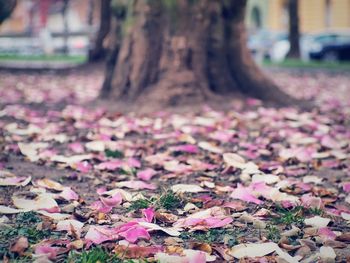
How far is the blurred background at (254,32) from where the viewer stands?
19188mm

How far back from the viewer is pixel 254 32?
25219 millimetres

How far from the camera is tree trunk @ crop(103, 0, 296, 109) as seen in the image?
5387mm

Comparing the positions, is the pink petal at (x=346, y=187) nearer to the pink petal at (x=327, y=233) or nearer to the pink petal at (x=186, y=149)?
the pink petal at (x=327, y=233)

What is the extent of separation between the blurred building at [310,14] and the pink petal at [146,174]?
25.9 metres

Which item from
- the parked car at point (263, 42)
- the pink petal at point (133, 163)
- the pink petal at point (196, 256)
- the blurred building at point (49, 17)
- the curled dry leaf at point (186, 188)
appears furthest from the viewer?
the blurred building at point (49, 17)

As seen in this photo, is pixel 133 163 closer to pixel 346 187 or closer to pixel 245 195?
pixel 245 195

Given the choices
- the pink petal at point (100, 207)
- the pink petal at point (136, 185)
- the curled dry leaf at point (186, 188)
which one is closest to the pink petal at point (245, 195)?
the curled dry leaf at point (186, 188)

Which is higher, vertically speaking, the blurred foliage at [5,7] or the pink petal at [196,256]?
the blurred foliage at [5,7]

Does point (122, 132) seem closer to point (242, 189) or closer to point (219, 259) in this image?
point (242, 189)

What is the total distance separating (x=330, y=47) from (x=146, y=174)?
756 inches

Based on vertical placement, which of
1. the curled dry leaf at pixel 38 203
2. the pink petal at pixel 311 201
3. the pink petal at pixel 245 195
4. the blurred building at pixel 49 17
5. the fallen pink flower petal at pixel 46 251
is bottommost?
the pink petal at pixel 311 201

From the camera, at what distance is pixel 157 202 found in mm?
2539

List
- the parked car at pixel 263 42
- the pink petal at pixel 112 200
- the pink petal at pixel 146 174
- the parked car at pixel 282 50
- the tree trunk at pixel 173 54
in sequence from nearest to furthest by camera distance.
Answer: the pink petal at pixel 112 200
the pink petal at pixel 146 174
the tree trunk at pixel 173 54
the parked car at pixel 263 42
the parked car at pixel 282 50

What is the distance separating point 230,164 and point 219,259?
4.45 feet
